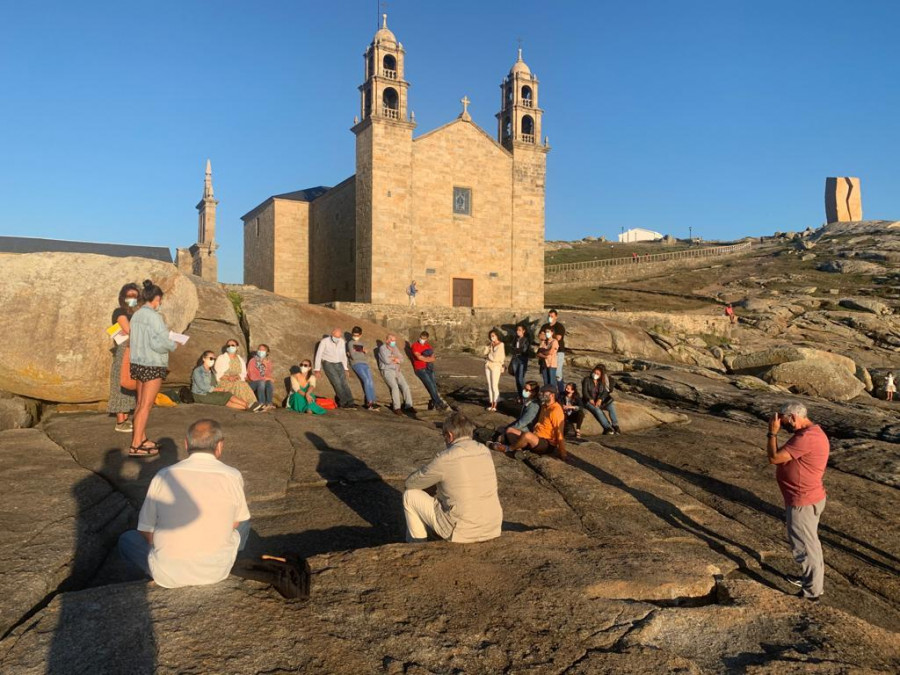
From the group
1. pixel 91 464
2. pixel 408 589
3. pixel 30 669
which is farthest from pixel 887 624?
pixel 91 464

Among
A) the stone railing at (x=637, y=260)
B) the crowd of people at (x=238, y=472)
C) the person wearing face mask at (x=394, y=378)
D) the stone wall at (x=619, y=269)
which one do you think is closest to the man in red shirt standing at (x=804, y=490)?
the crowd of people at (x=238, y=472)

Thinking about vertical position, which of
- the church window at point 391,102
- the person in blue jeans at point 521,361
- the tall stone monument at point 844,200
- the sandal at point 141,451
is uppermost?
the tall stone monument at point 844,200

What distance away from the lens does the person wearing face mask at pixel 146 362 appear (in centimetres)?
702

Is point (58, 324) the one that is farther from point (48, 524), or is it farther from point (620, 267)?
point (620, 267)

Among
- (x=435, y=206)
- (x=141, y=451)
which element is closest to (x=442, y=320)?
(x=435, y=206)

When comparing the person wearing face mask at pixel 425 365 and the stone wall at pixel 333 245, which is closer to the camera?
the person wearing face mask at pixel 425 365

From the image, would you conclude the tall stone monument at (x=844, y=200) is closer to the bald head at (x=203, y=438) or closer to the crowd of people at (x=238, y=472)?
the crowd of people at (x=238, y=472)

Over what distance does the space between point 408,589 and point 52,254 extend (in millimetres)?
8766

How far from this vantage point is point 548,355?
12180 millimetres

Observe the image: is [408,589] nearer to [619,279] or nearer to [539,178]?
[539,178]

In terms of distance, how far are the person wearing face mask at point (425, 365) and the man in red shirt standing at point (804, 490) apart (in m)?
7.33

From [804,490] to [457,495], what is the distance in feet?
10.4

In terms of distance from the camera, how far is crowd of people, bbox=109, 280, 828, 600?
155 inches

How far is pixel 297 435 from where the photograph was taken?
881cm
